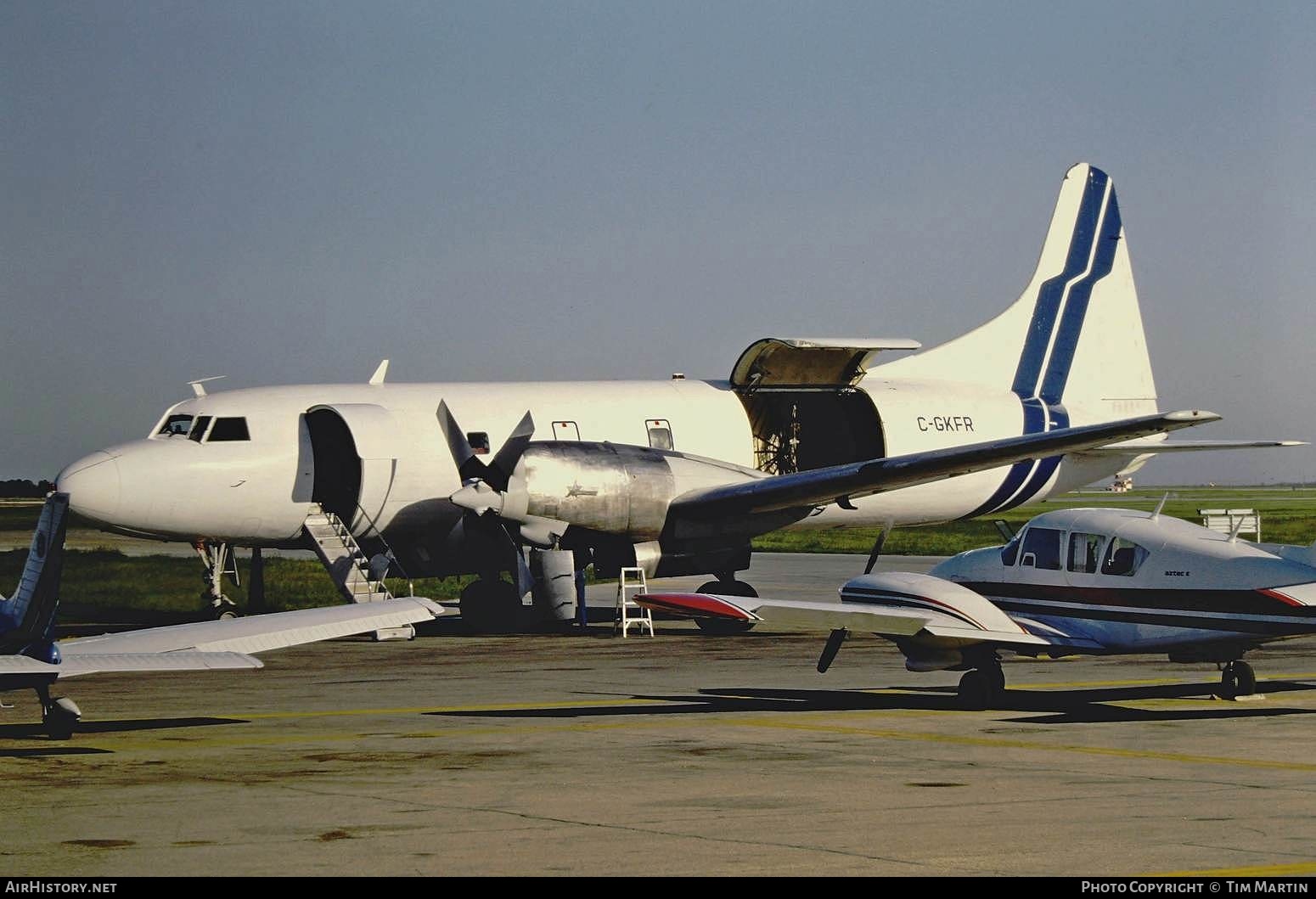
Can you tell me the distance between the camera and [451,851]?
11.0 m

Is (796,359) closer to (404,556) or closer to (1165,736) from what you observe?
(404,556)

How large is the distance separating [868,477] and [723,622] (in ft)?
12.9

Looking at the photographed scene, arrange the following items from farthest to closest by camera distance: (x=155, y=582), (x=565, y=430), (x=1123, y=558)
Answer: (x=155, y=582), (x=565, y=430), (x=1123, y=558)

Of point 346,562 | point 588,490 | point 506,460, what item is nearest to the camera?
point 588,490

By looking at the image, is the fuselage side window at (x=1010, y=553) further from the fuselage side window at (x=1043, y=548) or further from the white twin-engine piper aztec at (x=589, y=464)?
the white twin-engine piper aztec at (x=589, y=464)

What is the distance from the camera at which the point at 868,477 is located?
30.5m

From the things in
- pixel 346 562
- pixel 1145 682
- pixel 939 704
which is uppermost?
pixel 346 562

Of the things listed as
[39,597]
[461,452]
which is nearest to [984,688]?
[39,597]

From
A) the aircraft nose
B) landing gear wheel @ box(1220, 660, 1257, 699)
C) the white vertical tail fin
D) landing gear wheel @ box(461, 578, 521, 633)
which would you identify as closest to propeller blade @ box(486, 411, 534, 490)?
landing gear wheel @ box(461, 578, 521, 633)

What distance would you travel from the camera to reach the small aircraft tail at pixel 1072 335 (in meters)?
39.5

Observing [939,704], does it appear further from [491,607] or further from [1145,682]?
[491,607]

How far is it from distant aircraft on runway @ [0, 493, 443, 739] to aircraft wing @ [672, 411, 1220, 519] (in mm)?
13659

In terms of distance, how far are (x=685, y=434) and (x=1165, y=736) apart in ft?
60.6

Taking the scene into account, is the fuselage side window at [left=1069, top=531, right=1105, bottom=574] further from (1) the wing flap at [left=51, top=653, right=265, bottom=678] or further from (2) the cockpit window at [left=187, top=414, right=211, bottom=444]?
(2) the cockpit window at [left=187, top=414, right=211, bottom=444]
